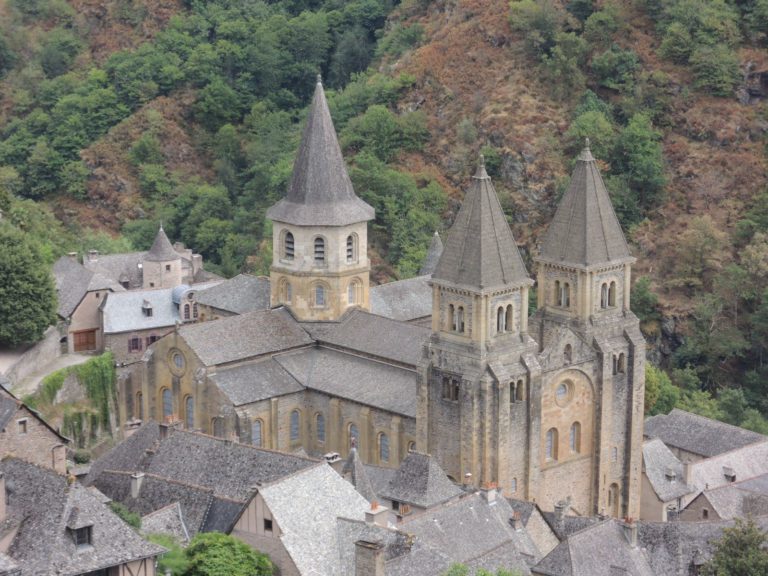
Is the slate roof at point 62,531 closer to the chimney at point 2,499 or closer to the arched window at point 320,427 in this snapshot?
the chimney at point 2,499

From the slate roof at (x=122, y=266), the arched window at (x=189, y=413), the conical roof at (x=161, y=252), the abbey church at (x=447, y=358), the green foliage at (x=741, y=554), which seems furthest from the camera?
the slate roof at (x=122, y=266)

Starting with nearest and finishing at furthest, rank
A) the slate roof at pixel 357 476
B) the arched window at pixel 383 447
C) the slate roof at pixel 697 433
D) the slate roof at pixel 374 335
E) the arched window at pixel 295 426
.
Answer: the slate roof at pixel 357 476 < the arched window at pixel 383 447 < the slate roof at pixel 374 335 < the arched window at pixel 295 426 < the slate roof at pixel 697 433

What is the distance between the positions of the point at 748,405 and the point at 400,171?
3195 cm

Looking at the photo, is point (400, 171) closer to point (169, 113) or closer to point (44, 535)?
point (169, 113)

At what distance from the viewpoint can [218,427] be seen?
7844cm

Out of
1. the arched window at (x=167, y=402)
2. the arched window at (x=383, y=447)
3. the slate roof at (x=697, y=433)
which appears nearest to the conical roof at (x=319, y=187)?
the arched window at (x=167, y=402)

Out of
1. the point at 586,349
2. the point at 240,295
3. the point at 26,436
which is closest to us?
the point at 26,436

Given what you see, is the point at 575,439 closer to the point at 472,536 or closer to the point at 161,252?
the point at 472,536

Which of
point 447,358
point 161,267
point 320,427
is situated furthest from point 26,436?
point 161,267

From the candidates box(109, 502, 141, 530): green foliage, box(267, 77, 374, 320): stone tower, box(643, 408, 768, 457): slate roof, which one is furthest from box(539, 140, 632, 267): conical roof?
box(109, 502, 141, 530): green foliage

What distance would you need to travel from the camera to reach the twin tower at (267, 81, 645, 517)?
71.6 metres

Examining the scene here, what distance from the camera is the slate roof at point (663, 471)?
263ft

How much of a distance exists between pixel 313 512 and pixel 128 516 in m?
6.89

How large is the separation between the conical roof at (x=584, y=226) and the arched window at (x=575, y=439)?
718cm
